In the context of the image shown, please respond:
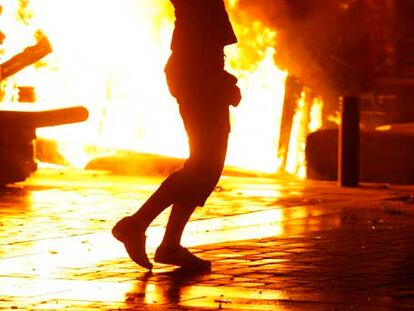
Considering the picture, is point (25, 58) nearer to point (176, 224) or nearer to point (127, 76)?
point (127, 76)

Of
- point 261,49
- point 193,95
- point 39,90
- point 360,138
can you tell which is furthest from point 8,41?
point 193,95

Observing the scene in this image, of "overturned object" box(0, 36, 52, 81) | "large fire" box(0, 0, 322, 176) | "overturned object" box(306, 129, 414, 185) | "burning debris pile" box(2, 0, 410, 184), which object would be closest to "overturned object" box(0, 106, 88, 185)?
"overturned object" box(0, 36, 52, 81)

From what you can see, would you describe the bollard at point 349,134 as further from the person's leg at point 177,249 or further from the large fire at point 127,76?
the person's leg at point 177,249

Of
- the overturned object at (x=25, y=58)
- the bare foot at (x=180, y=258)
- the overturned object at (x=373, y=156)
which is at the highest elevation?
the overturned object at (x=25, y=58)

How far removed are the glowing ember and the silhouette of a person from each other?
1282 centimetres

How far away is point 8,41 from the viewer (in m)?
19.5

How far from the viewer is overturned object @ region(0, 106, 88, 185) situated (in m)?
13.7

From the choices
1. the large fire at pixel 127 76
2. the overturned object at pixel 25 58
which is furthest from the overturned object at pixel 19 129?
the large fire at pixel 127 76

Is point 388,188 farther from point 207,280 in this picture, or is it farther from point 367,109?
point 367,109

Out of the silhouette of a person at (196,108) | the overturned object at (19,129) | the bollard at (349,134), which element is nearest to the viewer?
the silhouette of a person at (196,108)

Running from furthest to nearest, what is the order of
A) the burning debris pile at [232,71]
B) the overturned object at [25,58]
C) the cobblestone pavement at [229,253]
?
the burning debris pile at [232,71], the overturned object at [25,58], the cobblestone pavement at [229,253]

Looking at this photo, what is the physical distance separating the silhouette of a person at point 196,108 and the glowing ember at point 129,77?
1282 cm

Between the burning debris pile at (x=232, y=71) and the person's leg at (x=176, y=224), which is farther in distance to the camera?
the burning debris pile at (x=232, y=71)

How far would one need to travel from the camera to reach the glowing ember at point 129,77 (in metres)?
21.1
